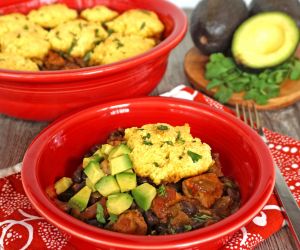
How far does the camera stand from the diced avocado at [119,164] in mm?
1062

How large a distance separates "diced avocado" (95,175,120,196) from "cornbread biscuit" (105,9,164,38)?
0.82m

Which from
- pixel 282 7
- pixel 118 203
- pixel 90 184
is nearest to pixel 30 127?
pixel 90 184

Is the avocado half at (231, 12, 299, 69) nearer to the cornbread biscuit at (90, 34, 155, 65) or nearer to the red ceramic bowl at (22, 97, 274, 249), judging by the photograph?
the cornbread biscuit at (90, 34, 155, 65)

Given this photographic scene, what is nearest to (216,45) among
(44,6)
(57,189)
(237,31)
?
(237,31)

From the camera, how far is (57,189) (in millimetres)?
1133

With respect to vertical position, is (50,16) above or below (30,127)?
above

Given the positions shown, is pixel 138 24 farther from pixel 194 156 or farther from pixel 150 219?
pixel 150 219

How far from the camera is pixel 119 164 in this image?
42.1 inches

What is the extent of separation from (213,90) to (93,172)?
0.75 m

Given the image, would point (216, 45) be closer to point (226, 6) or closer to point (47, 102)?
point (226, 6)

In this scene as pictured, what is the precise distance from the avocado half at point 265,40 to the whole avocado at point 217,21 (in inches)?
1.5

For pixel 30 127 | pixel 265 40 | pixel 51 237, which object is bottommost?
pixel 30 127

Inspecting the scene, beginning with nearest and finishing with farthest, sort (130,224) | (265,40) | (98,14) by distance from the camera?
(130,224) → (265,40) → (98,14)

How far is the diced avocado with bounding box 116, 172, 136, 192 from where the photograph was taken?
3.43 feet
